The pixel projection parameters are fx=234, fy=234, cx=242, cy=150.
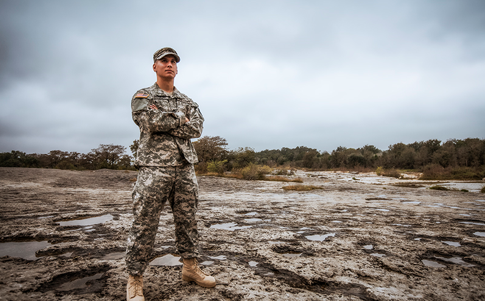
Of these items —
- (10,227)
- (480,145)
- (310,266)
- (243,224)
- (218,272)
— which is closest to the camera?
(218,272)

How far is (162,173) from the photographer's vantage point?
2006 millimetres

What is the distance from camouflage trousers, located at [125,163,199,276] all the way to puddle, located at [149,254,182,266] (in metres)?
0.54

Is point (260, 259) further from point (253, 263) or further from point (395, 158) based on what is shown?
point (395, 158)

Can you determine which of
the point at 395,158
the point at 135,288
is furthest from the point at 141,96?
the point at 395,158

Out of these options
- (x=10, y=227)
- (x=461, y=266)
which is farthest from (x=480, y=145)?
(x=10, y=227)

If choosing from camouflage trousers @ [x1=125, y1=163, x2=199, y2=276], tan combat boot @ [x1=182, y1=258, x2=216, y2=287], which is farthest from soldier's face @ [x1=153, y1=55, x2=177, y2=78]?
tan combat boot @ [x1=182, y1=258, x2=216, y2=287]

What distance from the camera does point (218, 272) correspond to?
2367mm

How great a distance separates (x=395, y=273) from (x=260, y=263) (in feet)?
4.54

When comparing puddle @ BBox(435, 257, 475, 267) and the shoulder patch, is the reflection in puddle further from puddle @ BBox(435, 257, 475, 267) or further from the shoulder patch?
the shoulder patch

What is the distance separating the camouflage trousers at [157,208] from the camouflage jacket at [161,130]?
10 centimetres

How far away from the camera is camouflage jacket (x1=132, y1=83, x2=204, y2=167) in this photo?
200cm

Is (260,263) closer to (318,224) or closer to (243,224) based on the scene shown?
(243,224)

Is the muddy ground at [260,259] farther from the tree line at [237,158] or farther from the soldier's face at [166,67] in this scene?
the tree line at [237,158]

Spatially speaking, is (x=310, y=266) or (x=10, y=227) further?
(x=10, y=227)
